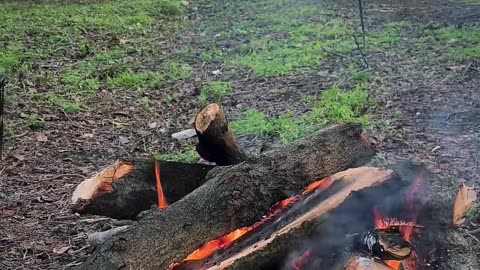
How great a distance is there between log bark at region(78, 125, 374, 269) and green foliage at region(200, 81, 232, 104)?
3.24 meters

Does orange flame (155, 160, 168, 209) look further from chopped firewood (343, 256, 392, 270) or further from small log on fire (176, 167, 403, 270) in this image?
chopped firewood (343, 256, 392, 270)

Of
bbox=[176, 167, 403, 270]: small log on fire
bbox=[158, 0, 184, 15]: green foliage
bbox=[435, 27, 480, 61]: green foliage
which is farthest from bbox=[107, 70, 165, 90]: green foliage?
bbox=[176, 167, 403, 270]: small log on fire

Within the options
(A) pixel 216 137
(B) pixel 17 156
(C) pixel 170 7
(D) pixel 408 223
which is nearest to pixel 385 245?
(D) pixel 408 223

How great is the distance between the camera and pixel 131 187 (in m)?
3.45

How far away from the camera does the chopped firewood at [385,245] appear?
265 centimetres

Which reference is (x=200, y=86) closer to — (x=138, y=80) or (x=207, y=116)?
(x=138, y=80)

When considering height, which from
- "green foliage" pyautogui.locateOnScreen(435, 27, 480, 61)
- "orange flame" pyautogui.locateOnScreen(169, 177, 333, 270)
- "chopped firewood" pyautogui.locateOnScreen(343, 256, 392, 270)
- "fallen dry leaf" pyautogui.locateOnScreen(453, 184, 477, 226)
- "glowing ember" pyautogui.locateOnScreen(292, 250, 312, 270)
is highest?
"orange flame" pyautogui.locateOnScreen(169, 177, 333, 270)

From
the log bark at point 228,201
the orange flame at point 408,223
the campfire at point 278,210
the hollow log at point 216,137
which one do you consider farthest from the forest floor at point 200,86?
the hollow log at point 216,137

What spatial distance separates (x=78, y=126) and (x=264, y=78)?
2.11 m

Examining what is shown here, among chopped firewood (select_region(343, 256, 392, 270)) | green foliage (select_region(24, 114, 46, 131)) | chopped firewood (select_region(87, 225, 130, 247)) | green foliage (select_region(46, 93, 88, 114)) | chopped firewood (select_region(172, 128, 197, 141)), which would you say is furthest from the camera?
green foliage (select_region(46, 93, 88, 114))

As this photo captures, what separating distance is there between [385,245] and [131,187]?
140 centimetres

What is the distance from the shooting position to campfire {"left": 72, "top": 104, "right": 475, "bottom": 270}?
2705 mm

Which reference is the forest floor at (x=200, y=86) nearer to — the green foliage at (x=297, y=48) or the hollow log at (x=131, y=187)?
the green foliage at (x=297, y=48)

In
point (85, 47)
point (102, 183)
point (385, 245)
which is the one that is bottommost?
point (85, 47)
